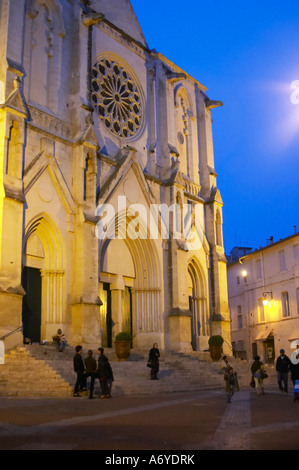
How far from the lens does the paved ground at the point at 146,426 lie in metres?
7.02

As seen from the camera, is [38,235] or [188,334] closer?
[38,235]

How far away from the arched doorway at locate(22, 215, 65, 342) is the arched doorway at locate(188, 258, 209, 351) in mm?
10566

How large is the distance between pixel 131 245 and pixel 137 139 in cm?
597

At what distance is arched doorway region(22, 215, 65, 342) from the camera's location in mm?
21188

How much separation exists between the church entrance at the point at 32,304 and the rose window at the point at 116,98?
9.32 meters

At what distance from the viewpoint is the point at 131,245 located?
88.6ft

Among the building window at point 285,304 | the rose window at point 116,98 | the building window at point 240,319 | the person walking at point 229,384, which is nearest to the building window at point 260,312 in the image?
the building window at point 285,304

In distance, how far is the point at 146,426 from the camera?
346 inches

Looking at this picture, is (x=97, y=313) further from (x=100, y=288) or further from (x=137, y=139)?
(x=137, y=139)

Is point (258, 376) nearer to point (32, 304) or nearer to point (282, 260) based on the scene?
point (32, 304)

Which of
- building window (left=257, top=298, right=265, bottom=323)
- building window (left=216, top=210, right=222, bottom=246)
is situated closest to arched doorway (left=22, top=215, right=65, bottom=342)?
building window (left=216, top=210, right=222, bottom=246)

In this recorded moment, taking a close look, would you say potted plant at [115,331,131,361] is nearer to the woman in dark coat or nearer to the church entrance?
the woman in dark coat

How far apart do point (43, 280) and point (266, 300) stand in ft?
56.1
